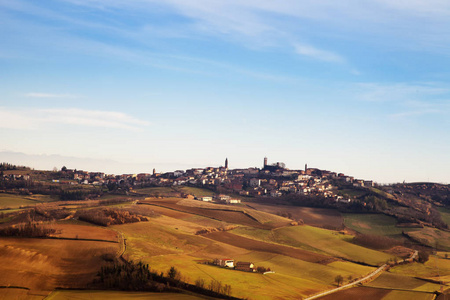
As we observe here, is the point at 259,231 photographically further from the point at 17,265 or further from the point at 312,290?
the point at 17,265

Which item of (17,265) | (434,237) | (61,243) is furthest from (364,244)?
(17,265)

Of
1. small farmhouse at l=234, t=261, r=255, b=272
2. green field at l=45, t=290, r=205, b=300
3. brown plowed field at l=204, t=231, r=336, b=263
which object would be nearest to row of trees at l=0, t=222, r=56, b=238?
green field at l=45, t=290, r=205, b=300

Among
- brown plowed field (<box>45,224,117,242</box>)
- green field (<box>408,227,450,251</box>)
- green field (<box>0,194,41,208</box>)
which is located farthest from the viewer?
green field (<box>0,194,41,208</box>)

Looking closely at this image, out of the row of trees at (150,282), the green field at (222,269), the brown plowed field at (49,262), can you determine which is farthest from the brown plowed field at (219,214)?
the row of trees at (150,282)

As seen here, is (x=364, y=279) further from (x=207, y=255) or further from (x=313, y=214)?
(x=313, y=214)

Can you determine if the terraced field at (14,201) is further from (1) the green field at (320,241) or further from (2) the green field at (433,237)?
(2) the green field at (433,237)

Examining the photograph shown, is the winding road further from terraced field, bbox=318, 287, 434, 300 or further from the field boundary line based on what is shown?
terraced field, bbox=318, 287, 434, 300

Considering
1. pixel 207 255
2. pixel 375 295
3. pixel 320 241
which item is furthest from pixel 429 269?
pixel 207 255
